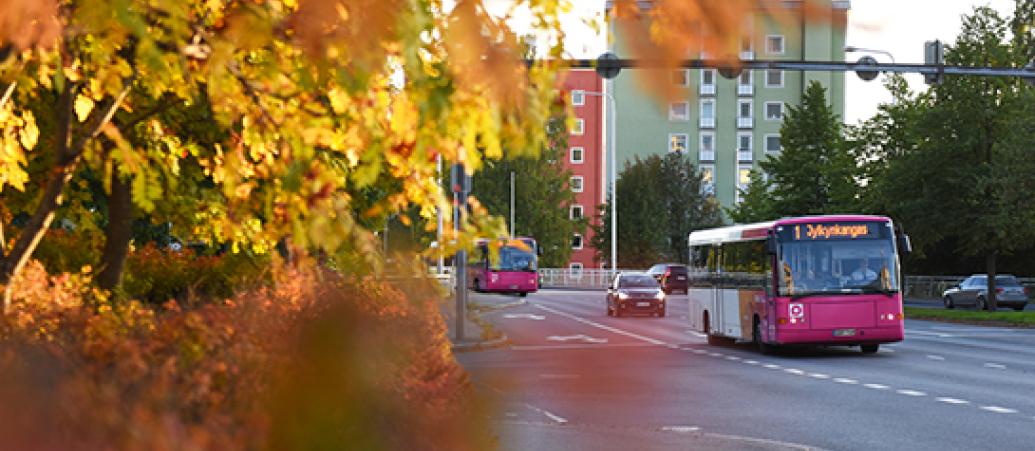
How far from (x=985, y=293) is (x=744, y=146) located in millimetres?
65616

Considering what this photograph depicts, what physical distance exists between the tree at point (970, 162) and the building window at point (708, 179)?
57900 millimetres

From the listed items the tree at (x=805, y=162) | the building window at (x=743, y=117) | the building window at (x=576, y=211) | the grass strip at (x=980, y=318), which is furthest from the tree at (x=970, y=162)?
the building window at (x=576, y=211)

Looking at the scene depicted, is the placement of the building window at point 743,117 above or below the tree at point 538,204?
above

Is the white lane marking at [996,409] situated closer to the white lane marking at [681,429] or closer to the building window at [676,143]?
the white lane marking at [681,429]

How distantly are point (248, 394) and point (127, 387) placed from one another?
0.44 meters

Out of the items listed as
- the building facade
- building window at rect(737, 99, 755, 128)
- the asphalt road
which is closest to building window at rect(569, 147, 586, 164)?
the building facade

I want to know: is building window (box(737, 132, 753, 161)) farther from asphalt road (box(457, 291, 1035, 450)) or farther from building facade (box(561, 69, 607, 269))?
asphalt road (box(457, 291, 1035, 450))

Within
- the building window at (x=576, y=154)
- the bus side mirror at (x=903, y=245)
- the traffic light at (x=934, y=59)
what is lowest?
the bus side mirror at (x=903, y=245)

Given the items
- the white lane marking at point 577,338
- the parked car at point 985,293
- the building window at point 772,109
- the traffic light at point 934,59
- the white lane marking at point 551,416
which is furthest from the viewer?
the building window at point 772,109

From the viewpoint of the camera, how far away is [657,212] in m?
112

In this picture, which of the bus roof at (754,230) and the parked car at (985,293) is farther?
the parked car at (985,293)

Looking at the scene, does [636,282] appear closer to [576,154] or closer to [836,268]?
[836,268]

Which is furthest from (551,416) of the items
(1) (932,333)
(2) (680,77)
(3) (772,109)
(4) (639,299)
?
(3) (772,109)

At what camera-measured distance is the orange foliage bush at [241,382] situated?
3730mm
